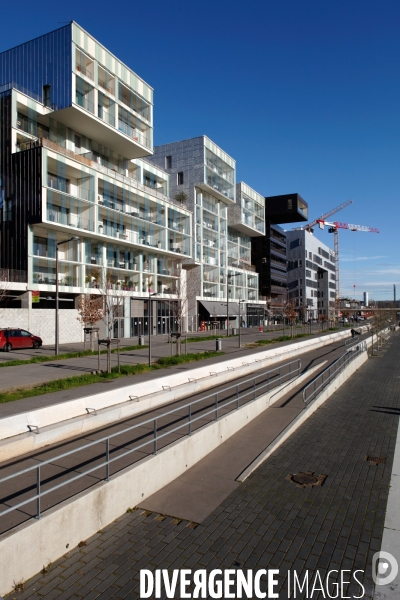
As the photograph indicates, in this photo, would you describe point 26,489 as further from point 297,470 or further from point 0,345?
point 0,345

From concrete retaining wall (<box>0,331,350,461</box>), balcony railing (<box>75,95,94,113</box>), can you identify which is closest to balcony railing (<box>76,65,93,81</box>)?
balcony railing (<box>75,95,94,113</box>)

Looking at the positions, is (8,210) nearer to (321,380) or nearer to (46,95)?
(46,95)

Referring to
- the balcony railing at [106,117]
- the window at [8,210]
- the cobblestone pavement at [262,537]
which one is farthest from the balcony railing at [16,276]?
the cobblestone pavement at [262,537]

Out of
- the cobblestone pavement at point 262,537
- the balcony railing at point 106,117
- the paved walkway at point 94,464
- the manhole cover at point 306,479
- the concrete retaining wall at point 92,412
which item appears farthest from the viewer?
the balcony railing at point 106,117

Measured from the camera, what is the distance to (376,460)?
9688 mm

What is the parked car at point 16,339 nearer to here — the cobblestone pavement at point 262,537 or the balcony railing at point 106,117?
the balcony railing at point 106,117

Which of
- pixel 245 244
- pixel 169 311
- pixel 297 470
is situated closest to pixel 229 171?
pixel 245 244

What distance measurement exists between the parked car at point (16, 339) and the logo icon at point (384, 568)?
1032 inches

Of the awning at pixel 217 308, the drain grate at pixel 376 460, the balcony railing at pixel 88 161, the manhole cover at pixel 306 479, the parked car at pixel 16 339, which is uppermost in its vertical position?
the balcony railing at pixel 88 161

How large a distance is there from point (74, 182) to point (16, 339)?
1595cm

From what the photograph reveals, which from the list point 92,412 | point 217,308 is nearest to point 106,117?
point 217,308

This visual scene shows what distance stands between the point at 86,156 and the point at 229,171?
99.8ft

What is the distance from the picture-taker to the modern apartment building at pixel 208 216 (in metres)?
56.3

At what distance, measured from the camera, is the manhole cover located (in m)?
8.12
